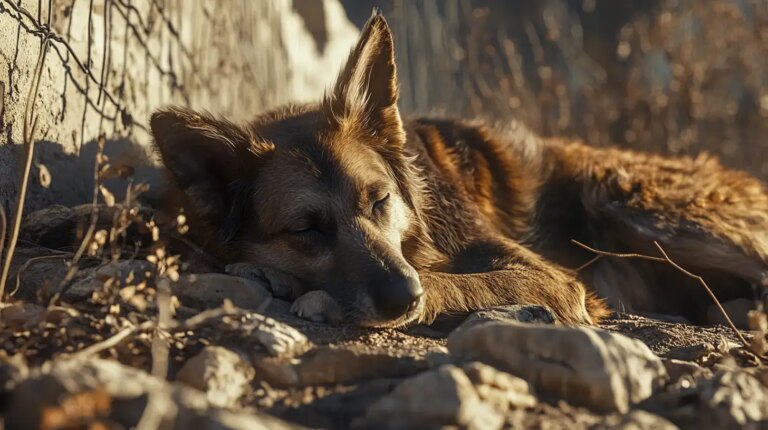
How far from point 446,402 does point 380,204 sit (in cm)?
221

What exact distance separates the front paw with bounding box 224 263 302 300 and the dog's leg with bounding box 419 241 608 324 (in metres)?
0.69

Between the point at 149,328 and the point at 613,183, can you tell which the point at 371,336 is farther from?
the point at 613,183

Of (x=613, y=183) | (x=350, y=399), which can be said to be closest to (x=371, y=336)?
(x=350, y=399)

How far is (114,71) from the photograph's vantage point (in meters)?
5.29

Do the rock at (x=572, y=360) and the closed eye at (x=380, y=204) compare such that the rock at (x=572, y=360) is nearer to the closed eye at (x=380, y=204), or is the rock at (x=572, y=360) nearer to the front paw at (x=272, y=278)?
the front paw at (x=272, y=278)

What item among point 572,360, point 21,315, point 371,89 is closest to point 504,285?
point 371,89

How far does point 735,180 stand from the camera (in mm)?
6152

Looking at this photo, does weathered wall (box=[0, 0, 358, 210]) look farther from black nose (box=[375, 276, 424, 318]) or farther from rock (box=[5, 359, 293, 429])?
rock (box=[5, 359, 293, 429])

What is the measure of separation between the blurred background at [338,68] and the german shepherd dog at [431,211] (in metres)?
0.74

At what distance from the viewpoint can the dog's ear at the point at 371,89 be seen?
15.4ft

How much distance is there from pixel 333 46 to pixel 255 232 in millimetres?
5647

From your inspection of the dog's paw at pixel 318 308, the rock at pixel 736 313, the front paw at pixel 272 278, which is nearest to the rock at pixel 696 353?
the rock at pixel 736 313

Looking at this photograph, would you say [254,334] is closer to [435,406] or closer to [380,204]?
[435,406]

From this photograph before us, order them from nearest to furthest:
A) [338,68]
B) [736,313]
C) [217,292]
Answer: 1. [217,292]
2. [736,313]
3. [338,68]
